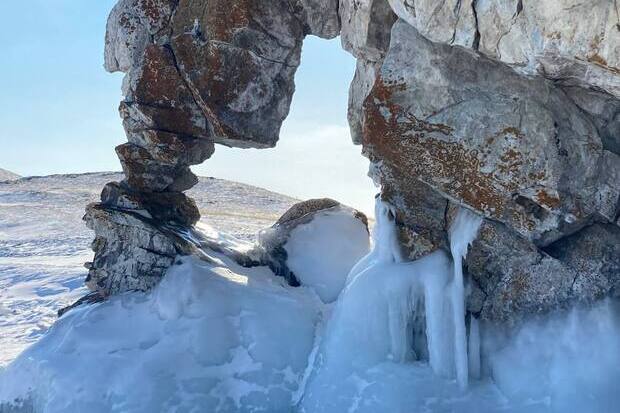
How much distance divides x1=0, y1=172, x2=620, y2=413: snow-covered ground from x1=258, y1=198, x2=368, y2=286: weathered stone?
4.12 ft

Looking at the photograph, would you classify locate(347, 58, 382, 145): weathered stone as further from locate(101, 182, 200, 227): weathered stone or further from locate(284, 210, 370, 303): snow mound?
locate(101, 182, 200, 227): weathered stone

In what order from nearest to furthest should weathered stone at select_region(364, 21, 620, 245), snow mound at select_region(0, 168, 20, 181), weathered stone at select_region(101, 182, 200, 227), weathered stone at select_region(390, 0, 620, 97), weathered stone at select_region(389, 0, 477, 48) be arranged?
weathered stone at select_region(390, 0, 620, 97)
weathered stone at select_region(389, 0, 477, 48)
weathered stone at select_region(364, 21, 620, 245)
weathered stone at select_region(101, 182, 200, 227)
snow mound at select_region(0, 168, 20, 181)

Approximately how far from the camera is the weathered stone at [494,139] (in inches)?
427

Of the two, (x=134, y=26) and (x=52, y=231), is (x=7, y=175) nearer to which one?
(x=52, y=231)

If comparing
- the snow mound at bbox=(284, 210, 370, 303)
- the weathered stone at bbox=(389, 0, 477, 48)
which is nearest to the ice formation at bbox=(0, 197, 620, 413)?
the snow mound at bbox=(284, 210, 370, 303)

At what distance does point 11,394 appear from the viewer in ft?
42.1

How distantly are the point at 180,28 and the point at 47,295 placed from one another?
35.4 feet

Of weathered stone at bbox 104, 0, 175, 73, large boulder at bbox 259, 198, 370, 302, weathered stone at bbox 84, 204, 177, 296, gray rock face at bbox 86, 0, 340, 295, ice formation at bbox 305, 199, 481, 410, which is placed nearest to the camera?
ice formation at bbox 305, 199, 481, 410

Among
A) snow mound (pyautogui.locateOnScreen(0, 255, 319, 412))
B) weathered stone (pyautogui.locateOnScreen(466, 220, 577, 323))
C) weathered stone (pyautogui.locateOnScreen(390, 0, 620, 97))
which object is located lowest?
snow mound (pyautogui.locateOnScreen(0, 255, 319, 412))

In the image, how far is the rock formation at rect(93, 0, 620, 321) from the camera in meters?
9.92

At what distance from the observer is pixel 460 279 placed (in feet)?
39.4

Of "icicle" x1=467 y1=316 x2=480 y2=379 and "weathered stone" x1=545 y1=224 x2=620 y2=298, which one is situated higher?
"weathered stone" x1=545 y1=224 x2=620 y2=298

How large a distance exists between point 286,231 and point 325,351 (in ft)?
15.1

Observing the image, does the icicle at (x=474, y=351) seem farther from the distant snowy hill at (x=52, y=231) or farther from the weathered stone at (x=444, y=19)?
the distant snowy hill at (x=52, y=231)
